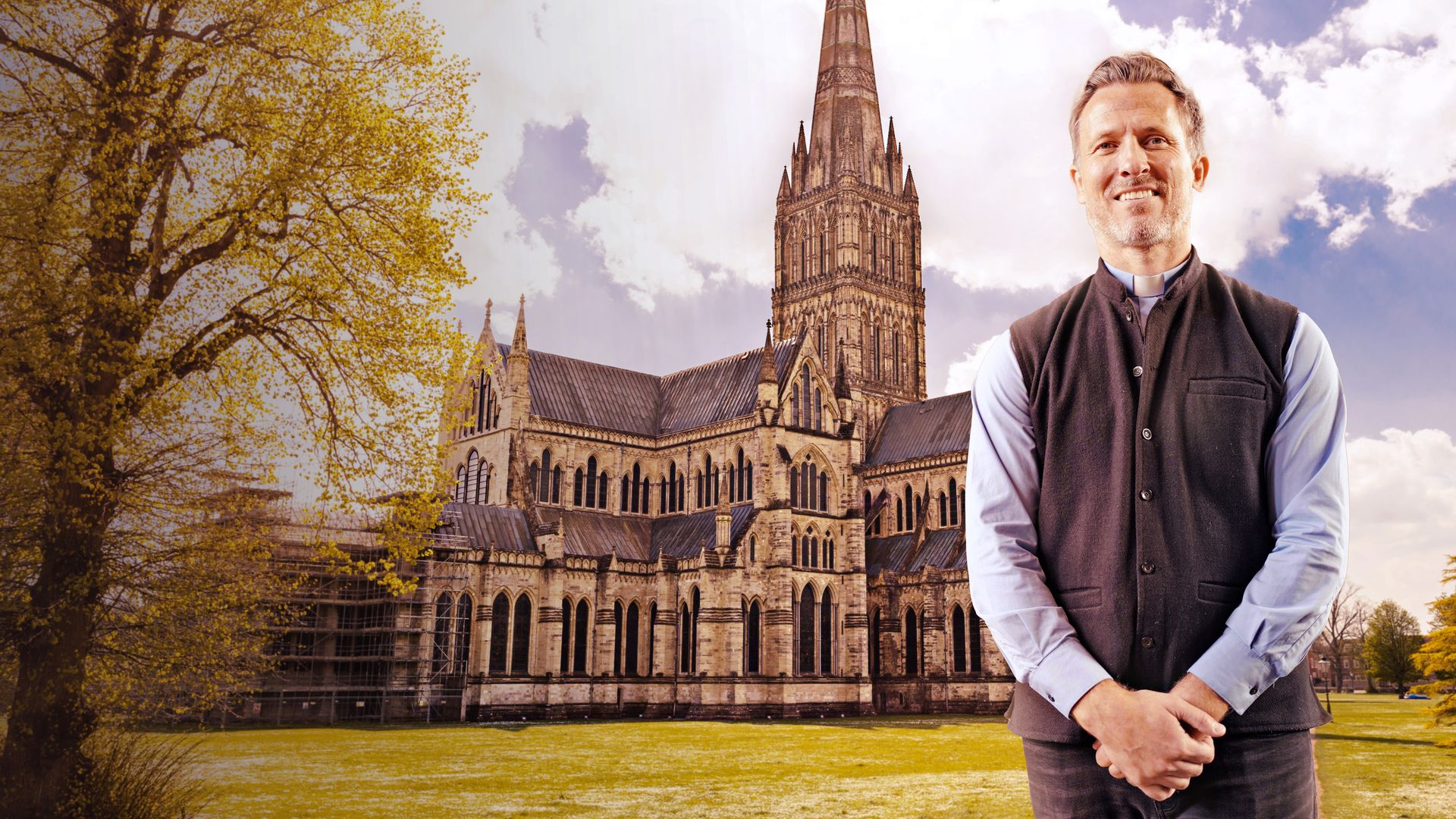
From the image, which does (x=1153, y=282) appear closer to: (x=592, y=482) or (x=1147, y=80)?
(x=1147, y=80)

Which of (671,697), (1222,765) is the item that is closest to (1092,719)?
(1222,765)

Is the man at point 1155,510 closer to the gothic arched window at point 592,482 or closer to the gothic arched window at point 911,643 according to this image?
the gothic arched window at point 911,643

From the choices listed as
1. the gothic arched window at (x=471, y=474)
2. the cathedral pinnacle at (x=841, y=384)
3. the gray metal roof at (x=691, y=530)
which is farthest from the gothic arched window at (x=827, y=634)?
the gothic arched window at (x=471, y=474)

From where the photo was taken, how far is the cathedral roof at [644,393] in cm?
4734

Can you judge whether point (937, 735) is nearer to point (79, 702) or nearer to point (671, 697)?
point (671, 697)

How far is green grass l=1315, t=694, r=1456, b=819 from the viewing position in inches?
123

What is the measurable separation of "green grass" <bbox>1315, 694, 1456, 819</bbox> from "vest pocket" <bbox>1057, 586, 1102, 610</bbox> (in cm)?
77

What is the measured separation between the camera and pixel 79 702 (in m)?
10.3

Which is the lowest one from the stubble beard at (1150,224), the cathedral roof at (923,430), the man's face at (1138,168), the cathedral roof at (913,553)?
the stubble beard at (1150,224)

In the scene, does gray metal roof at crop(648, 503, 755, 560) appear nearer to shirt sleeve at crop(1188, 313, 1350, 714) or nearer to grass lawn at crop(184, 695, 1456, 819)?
grass lawn at crop(184, 695, 1456, 819)

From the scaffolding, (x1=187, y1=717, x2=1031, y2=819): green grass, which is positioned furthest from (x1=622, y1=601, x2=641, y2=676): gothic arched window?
(x1=187, y1=717, x2=1031, y2=819): green grass

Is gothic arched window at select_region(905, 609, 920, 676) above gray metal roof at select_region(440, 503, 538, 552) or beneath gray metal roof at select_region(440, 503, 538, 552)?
beneath

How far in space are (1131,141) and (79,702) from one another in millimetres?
10924

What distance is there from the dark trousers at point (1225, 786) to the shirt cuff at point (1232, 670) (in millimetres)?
146
